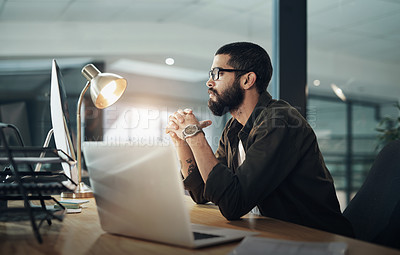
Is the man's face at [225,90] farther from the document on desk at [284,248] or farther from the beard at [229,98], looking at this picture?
the document on desk at [284,248]

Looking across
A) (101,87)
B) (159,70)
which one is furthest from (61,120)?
(159,70)

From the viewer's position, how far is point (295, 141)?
1376 millimetres

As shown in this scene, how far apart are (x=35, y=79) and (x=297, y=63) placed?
186 cm

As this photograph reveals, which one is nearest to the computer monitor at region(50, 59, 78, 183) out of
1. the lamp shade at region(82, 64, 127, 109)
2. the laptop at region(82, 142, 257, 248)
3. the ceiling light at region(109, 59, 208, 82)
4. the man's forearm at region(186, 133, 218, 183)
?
the lamp shade at region(82, 64, 127, 109)

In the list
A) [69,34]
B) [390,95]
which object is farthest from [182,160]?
[390,95]

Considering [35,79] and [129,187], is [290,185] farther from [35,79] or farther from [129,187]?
[35,79]

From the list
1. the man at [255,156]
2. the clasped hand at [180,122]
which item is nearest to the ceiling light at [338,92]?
the man at [255,156]

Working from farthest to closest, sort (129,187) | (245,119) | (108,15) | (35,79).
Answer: (108,15) < (35,79) < (245,119) < (129,187)

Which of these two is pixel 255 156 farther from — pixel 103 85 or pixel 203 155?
pixel 103 85

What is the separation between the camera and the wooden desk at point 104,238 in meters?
0.80

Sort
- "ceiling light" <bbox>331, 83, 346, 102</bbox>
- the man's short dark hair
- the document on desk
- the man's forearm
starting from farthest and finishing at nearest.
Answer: "ceiling light" <bbox>331, 83, 346, 102</bbox>, the man's short dark hair, the man's forearm, the document on desk

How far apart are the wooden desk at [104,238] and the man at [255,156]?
99 millimetres

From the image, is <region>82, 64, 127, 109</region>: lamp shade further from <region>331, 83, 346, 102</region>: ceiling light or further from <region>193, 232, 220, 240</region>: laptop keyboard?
<region>331, 83, 346, 102</region>: ceiling light

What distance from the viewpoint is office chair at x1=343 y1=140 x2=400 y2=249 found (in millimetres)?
1247
